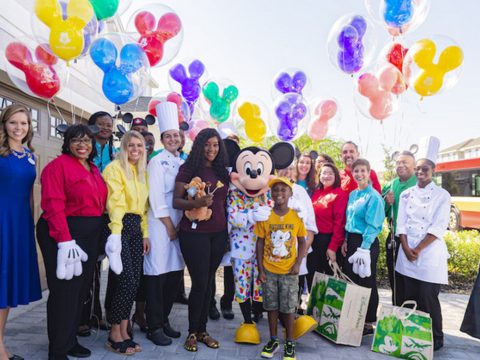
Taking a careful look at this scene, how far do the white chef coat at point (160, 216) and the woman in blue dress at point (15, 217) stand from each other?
930mm

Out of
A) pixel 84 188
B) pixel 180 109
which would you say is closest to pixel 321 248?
pixel 84 188

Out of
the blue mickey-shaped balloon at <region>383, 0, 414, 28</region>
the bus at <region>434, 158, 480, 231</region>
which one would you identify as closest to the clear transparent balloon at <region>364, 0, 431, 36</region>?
the blue mickey-shaped balloon at <region>383, 0, 414, 28</region>

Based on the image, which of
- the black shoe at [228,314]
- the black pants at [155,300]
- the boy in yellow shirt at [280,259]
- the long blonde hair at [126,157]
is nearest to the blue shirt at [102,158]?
the long blonde hair at [126,157]

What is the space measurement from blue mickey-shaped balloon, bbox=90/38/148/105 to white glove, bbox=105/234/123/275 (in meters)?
1.74

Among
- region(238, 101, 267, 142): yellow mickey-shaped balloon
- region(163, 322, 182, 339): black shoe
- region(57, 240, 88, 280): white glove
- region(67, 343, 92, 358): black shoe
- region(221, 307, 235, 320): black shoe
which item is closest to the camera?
region(57, 240, 88, 280): white glove

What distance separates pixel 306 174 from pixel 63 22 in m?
3.01

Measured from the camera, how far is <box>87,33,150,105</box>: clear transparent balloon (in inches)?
153

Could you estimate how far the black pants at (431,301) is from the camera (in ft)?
11.3

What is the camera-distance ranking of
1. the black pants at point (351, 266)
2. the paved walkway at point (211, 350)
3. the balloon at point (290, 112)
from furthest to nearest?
the balloon at point (290, 112) → the black pants at point (351, 266) → the paved walkway at point (211, 350)

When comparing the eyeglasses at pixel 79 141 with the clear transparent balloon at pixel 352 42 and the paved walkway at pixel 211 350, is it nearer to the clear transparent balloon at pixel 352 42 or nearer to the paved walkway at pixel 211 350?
the paved walkway at pixel 211 350

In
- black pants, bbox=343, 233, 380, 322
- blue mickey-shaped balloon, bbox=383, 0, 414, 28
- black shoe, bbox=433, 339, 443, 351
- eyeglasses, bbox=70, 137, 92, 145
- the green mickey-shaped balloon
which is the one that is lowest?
black shoe, bbox=433, 339, 443, 351

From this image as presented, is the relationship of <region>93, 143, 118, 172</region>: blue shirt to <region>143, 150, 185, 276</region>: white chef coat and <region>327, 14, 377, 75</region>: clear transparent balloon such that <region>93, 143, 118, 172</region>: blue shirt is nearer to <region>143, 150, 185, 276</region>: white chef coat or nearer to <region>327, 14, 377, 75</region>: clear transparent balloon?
<region>143, 150, 185, 276</region>: white chef coat

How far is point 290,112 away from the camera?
5188 mm

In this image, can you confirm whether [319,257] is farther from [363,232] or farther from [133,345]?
[133,345]
